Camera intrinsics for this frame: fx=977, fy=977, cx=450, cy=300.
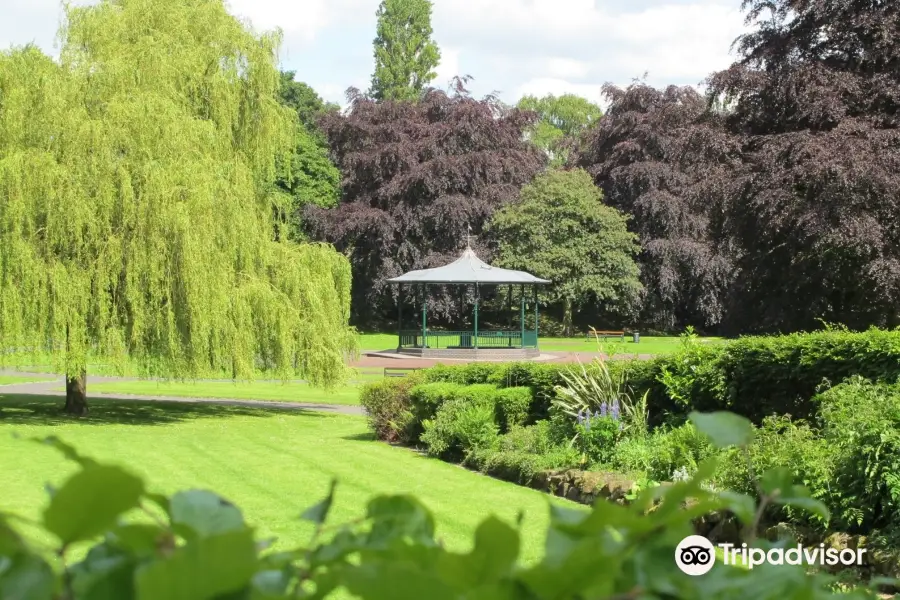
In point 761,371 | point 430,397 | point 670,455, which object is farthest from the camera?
point 430,397

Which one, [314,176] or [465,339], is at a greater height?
[314,176]

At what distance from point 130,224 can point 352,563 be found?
599 inches

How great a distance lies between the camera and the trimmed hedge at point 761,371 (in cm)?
858

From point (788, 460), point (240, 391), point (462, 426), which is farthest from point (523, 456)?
point (240, 391)

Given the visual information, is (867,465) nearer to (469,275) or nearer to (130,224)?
(130,224)

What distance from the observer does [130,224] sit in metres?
15.0

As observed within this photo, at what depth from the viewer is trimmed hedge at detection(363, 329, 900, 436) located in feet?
28.1

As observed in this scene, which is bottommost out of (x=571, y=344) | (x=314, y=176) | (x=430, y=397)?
(x=430, y=397)

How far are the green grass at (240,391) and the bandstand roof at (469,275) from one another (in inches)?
346

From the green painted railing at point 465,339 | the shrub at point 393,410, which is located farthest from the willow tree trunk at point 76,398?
the green painted railing at point 465,339

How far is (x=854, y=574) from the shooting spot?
5.61 metres

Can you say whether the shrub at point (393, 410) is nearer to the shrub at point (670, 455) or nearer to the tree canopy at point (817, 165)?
the shrub at point (670, 455)

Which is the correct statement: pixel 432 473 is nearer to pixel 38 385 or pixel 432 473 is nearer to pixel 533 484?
pixel 533 484

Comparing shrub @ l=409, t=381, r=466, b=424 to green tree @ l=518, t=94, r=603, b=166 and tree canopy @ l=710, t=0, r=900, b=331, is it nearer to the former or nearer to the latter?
tree canopy @ l=710, t=0, r=900, b=331
